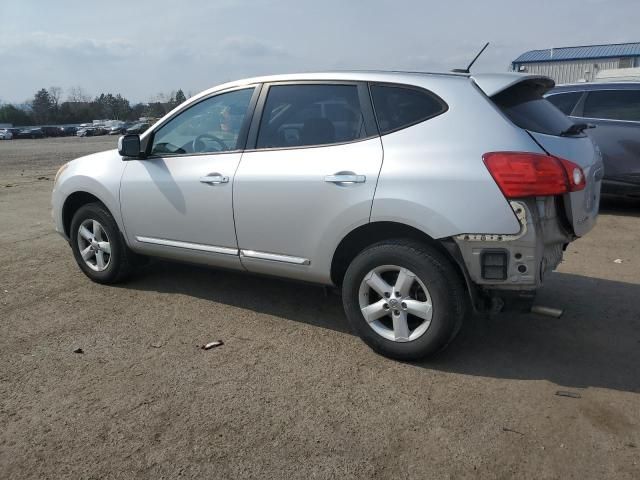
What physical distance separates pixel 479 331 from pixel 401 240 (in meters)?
1.11

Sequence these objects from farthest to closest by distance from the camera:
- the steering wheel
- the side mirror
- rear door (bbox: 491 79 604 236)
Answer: the side mirror, the steering wheel, rear door (bbox: 491 79 604 236)

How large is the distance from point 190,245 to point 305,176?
127 centimetres

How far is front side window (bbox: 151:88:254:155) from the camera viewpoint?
4363 mm

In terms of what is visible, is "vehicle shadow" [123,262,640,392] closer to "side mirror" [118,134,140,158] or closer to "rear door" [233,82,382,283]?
"rear door" [233,82,382,283]

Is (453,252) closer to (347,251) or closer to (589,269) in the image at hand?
(347,251)

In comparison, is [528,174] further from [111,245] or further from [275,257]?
[111,245]

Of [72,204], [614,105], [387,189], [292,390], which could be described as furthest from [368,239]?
[614,105]

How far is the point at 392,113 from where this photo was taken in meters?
3.68

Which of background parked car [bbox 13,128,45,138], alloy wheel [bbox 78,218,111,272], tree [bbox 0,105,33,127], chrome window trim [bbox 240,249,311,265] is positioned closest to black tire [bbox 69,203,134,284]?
alloy wheel [bbox 78,218,111,272]

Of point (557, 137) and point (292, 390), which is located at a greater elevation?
point (557, 137)

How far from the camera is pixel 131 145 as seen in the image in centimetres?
472


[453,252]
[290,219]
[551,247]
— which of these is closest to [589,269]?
[551,247]

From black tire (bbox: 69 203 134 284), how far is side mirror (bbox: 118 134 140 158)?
2.09ft

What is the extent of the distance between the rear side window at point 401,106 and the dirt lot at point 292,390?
1.51m
